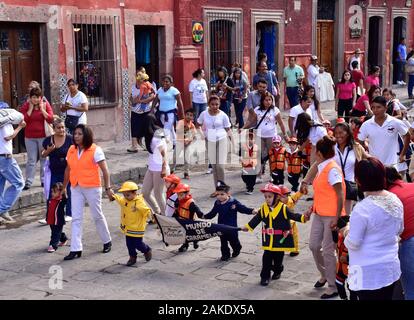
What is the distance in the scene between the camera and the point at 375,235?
502cm

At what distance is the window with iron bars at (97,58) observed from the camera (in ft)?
50.0

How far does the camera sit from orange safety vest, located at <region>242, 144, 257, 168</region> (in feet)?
37.2

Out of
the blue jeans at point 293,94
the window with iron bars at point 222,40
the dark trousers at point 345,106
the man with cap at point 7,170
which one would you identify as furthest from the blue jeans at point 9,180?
the blue jeans at point 293,94

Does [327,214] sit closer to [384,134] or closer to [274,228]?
[274,228]

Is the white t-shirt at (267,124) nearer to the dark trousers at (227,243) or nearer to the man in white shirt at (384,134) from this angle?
the man in white shirt at (384,134)

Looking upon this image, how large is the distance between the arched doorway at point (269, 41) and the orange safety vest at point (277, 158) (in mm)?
10242

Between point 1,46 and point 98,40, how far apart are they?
8.61 feet

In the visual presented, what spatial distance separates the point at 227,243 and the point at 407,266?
2.91m

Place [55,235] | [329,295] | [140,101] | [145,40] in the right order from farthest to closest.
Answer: [145,40]
[140,101]
[55,235]
[329,295]

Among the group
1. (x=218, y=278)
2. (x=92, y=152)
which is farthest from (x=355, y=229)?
(x=92, y=152)

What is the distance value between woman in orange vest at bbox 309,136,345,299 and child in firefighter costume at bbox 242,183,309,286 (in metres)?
0.28

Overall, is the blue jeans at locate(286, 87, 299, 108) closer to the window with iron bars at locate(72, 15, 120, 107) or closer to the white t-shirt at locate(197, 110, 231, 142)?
the window with iron bars at locate(72, 15, 120, 107)

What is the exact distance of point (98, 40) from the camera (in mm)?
15773

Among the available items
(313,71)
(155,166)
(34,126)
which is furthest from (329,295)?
(313,71)
